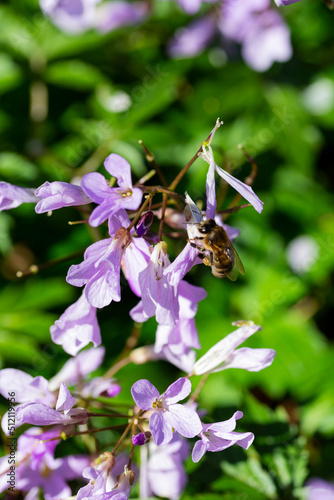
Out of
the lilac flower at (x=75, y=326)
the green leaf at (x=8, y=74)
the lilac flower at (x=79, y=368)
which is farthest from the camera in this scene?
the green leaf at (x=8, y=74)

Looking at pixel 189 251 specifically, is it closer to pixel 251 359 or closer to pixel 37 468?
pixel 251 359

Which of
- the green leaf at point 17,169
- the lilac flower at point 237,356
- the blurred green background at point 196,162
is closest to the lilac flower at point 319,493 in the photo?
the blurred green background at point 196,162

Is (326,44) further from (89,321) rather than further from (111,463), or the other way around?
(111,463)

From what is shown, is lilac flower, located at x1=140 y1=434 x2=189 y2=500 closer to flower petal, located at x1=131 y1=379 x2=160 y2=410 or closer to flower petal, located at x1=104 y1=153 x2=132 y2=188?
flower petal, located at x1=131 y1=379 x2=160 y2=410

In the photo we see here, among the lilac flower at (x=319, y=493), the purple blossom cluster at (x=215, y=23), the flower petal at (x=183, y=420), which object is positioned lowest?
the lilac flower at (x=319, y=493)

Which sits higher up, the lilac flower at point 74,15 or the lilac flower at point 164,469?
the lilac flower at point 74,15

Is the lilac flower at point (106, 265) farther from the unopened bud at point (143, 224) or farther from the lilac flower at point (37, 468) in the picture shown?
the lilac flower at point (37, 468)

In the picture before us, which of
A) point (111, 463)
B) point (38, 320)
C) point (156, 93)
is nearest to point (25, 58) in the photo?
point (156, 93)
